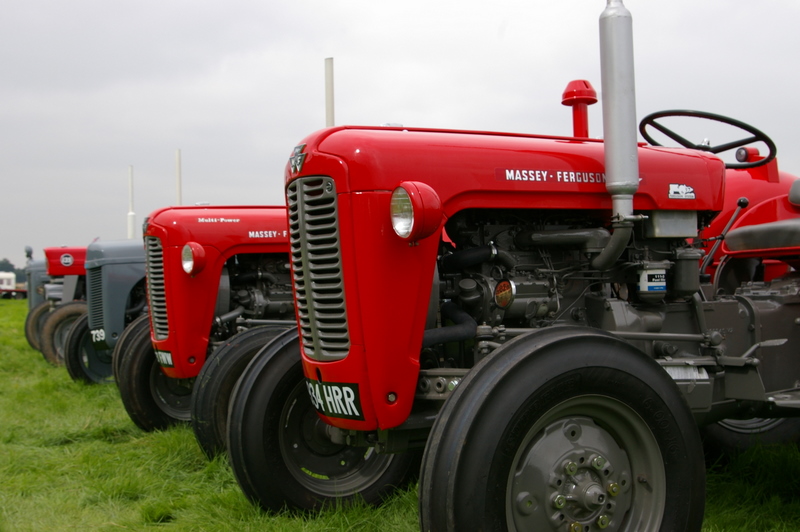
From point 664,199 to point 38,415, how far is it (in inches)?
211

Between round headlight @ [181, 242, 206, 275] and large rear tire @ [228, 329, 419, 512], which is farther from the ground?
round headlight @ [181, 242, 206, 275]

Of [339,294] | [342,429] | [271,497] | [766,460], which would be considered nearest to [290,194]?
[339,294]

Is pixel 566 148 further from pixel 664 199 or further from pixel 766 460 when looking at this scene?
pixel 766 460

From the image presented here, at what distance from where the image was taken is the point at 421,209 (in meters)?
2.53

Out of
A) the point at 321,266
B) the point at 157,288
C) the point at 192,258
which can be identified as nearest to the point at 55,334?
the point at 157,288

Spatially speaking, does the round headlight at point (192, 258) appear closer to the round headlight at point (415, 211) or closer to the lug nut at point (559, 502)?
the round headlight at point (415, 211)

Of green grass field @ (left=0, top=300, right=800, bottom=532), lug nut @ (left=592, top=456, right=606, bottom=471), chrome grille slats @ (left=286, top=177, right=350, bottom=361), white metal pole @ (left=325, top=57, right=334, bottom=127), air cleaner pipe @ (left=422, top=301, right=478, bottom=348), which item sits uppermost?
white metal pole @ (left=325, top=57, right=334, bottom=127)

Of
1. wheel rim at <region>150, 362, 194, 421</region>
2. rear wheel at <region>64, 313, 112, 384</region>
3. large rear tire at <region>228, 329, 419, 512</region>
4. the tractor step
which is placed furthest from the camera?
rear wheel at <region>64, 313, 112, 384</region>

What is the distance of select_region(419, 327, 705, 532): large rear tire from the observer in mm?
2277

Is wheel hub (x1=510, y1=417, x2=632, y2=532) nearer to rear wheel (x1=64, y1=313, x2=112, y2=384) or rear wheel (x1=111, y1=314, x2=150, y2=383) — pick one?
rear wheel (x1=111, y1=314, x2=150, y2=383)

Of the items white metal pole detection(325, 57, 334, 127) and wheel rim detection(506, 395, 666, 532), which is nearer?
wheel rim detection(506, 395, 666, 532)

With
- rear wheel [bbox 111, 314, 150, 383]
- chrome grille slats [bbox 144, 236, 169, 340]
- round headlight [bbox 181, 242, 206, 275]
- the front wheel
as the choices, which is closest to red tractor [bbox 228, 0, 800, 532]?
the front wheel

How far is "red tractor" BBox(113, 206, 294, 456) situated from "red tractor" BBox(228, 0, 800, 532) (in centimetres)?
185

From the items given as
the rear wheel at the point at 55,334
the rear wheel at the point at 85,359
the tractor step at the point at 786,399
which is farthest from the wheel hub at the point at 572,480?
the rear wheel at the point at 55,334
